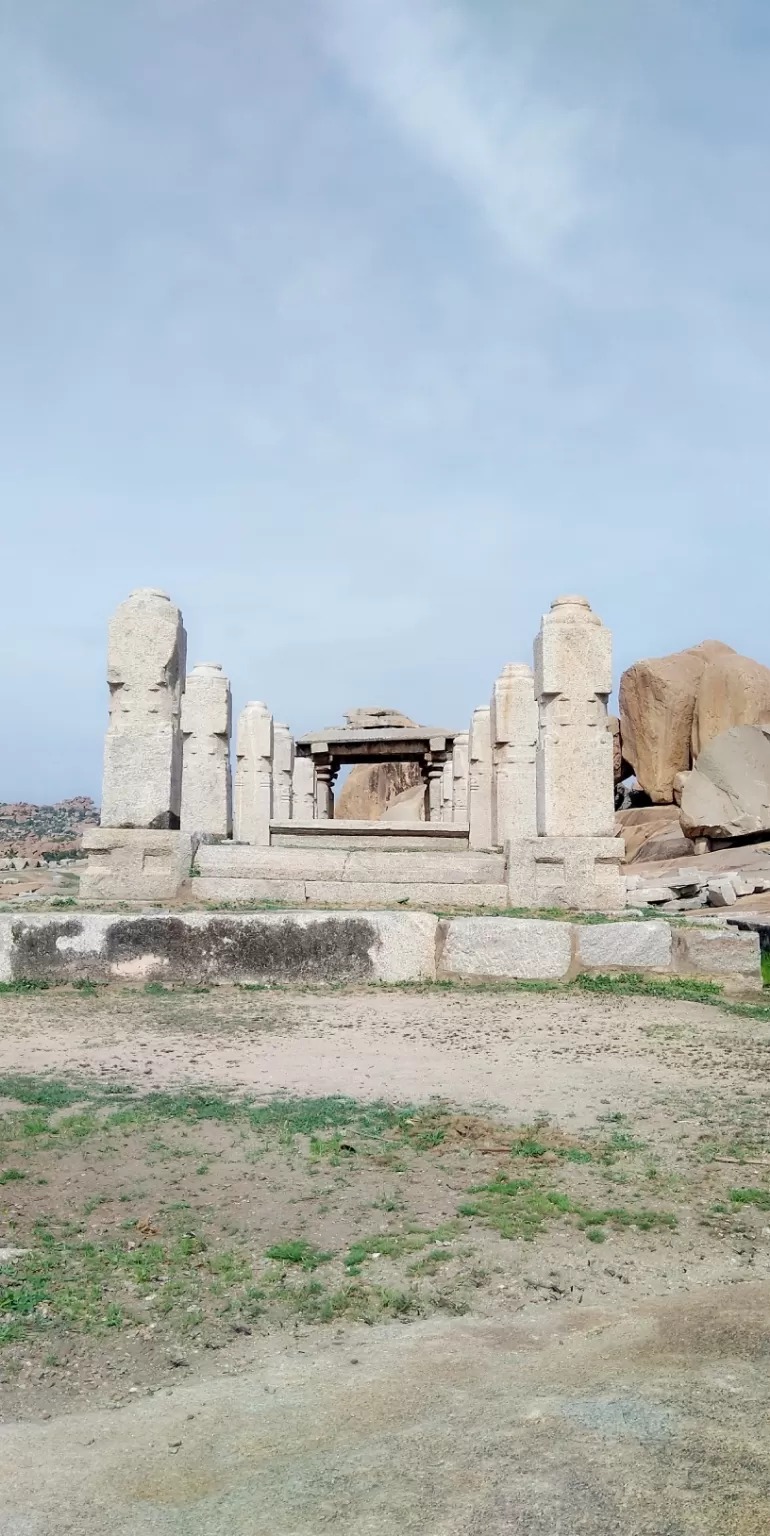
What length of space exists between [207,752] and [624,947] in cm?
972

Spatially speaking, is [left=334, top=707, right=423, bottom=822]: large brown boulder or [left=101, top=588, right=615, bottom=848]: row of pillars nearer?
[left=101, top=588, right=615, bottom=848]: row of pillars

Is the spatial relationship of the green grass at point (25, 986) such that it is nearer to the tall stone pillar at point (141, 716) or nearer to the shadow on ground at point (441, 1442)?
the tall stone pillar at point (141, 716)

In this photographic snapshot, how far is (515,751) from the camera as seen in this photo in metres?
15.2

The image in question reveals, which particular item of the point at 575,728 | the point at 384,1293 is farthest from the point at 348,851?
the point at 384,1293

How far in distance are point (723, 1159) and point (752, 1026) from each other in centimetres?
253

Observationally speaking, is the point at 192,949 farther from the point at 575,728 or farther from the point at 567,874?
the point at 575,728

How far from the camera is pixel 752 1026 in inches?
223

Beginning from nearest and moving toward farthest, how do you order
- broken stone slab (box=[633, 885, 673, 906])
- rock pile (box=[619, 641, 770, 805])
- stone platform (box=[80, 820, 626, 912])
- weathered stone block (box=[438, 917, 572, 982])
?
weathered stone block (box=[438, 917, 572, 982]) < stone platform (box=[80, 820, 626, 912]) < broken stone slab (box=[633, 885, 673, 906]) < rock pile (box=[619, 641, 770, 805])

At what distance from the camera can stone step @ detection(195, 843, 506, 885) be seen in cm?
1023

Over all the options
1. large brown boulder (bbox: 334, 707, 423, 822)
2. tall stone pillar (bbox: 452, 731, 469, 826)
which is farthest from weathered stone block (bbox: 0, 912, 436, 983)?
large brown boulder (bbox: 334, 707, 423, 822)

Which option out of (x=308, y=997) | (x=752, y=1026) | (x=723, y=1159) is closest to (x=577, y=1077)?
(x=723, y=1159)

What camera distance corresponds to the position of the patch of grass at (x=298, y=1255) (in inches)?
102

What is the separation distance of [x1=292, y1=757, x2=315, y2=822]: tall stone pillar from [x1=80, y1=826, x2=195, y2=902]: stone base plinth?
15751 mm

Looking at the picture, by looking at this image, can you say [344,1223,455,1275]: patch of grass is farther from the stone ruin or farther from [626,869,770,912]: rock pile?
[626,869,770,912]: rock pile
